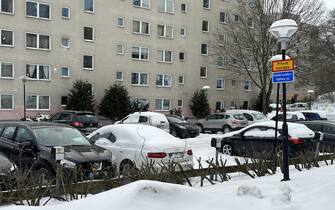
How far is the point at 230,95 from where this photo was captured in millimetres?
52156

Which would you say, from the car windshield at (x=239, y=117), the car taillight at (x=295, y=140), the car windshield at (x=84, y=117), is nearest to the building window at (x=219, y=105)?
the car windshield at (x=239, y=117)

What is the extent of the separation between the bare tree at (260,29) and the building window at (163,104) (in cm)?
811

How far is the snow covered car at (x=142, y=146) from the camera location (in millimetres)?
10938

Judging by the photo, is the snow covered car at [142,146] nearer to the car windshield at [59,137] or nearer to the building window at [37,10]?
the car windshield at [59,137]

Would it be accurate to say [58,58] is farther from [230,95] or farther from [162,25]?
[230,95]

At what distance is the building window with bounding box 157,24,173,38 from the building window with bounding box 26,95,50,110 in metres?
13.4

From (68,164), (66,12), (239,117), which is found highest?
(66,12)

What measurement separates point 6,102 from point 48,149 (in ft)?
87.2

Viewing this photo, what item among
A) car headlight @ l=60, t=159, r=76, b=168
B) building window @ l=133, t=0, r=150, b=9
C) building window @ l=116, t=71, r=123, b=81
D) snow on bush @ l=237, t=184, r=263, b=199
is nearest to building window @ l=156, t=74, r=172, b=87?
building window @ l=116, t=71, r=123, b=81

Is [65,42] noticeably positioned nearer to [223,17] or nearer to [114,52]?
[114,52]

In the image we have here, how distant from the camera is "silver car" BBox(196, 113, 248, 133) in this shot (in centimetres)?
3014

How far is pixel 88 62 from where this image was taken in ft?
130

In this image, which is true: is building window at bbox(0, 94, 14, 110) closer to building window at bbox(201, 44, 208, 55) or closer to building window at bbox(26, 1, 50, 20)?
building window at bbox(26, 1, 50, 20)

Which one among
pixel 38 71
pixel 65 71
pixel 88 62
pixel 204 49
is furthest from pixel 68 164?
pixel 204 49
